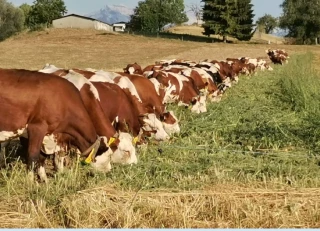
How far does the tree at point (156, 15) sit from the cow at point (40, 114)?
10403 centimetres

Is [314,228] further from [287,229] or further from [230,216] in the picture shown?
[230,216]

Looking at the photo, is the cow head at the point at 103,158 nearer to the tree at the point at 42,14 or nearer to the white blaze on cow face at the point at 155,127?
the white blaze on cow face at the point at 155,127

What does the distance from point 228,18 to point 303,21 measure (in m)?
13.5

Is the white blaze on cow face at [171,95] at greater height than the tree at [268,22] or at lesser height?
lesser

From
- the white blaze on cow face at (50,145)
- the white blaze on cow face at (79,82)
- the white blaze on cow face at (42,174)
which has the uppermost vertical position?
the white blaze on cow face at (79,82)

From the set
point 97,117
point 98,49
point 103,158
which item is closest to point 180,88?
point 97,117

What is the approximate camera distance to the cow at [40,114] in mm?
7230

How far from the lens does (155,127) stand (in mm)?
10555

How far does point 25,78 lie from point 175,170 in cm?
267

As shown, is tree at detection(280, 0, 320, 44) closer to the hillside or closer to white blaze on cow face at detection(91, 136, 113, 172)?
the hillside

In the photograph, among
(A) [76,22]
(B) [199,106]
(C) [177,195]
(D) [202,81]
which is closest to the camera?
(C) [177,195]

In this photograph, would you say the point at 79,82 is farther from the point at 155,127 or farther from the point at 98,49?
the point at 98,49

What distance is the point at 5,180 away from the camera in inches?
275

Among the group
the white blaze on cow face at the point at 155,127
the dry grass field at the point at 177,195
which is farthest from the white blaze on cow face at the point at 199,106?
the dry grass field at the point at 177,195
